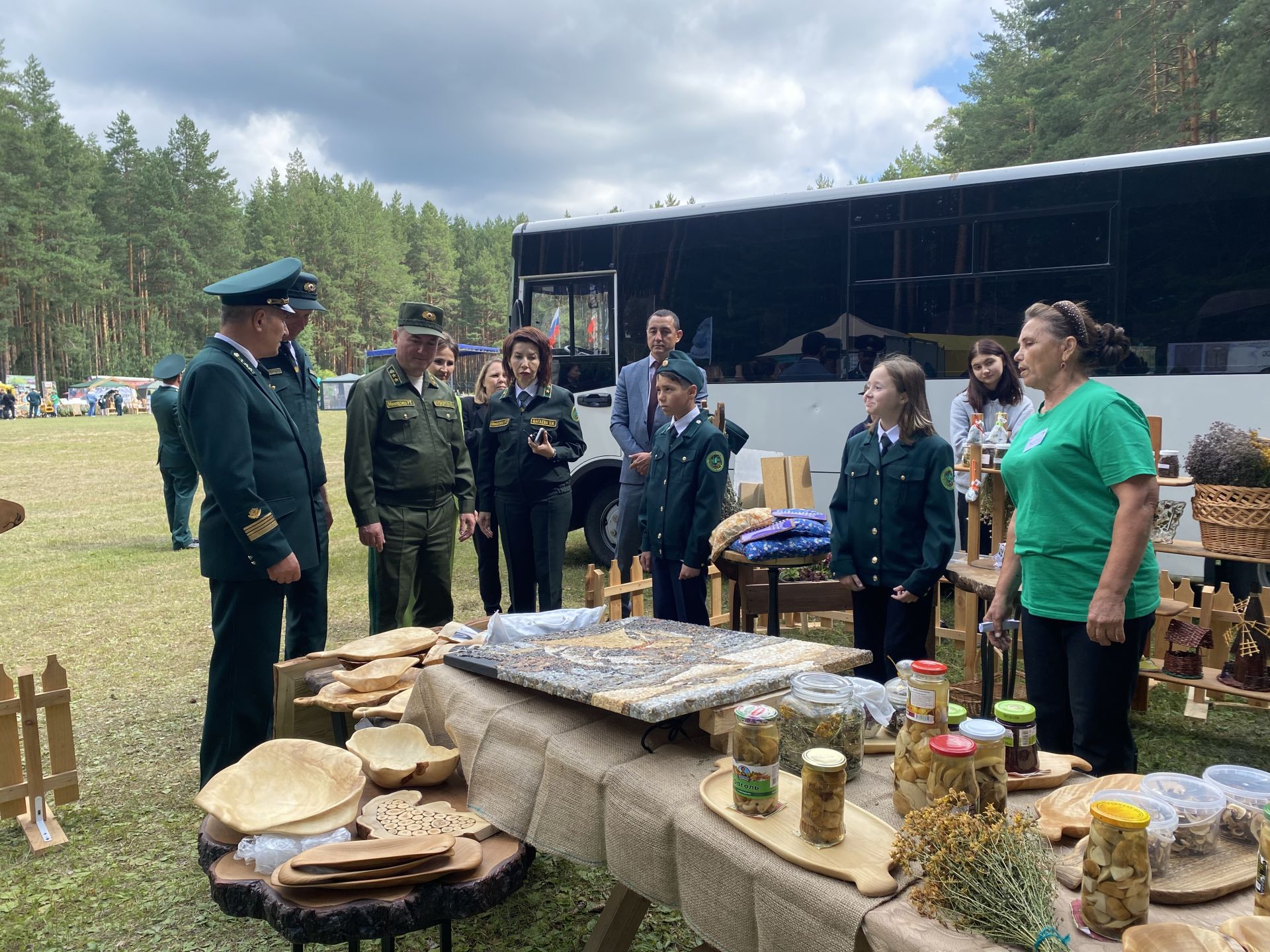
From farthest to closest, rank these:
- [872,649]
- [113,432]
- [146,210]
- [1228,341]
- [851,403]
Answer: [146,210]
[113,432]
[851,403]
[1228,341]
[872,649]

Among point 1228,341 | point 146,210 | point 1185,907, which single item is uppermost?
point 146,210

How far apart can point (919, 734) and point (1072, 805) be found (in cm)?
30

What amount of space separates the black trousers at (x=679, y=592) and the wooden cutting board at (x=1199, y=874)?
2969mm

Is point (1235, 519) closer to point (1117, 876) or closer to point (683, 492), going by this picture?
point (683, 492)

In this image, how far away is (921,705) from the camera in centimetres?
161

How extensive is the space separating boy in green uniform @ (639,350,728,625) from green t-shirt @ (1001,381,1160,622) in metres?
1.75

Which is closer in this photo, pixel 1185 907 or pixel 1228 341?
pixel 1185 907

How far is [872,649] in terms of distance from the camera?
3842 millimetres

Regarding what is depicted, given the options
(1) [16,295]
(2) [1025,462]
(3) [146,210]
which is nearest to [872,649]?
(2) [1025,462]

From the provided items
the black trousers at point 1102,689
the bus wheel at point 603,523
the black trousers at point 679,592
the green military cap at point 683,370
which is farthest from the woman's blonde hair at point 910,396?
the bus wheel at point 603,523

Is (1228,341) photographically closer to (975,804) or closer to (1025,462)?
Answer: (1025,462)

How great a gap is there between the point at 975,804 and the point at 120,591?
27.7 feet

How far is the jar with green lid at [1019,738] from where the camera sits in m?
1.67

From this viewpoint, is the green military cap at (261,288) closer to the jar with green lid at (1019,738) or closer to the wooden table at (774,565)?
the wooden table at (774,565)
